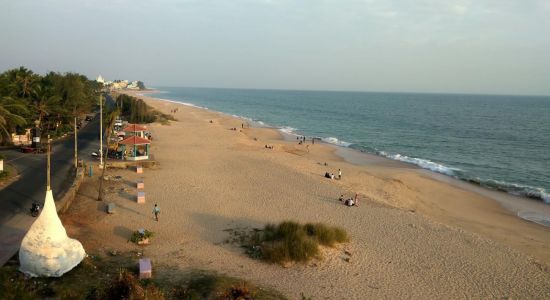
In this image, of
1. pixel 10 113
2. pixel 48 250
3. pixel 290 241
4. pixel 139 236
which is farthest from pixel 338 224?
pixel 10 113

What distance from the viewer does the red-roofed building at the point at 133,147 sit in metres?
25.8

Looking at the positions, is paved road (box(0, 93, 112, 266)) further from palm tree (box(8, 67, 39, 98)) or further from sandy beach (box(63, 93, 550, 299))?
palm tree (box(8, 67, 39, 98))

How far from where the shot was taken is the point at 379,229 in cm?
1758

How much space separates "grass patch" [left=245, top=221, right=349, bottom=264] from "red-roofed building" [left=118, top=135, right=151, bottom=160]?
13322 mm

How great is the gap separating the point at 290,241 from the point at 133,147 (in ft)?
55.8

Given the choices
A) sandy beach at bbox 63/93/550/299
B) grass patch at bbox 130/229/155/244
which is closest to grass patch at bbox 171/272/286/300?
sandy beach at bbox 63/93/550/299

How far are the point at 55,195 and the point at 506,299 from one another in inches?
705

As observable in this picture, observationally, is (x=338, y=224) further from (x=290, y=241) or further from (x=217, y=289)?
(x=217, y=289)

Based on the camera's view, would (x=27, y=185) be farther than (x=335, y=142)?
No

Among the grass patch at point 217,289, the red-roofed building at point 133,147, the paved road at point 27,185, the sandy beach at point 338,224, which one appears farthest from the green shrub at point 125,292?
the red-roofed building at point 133,147

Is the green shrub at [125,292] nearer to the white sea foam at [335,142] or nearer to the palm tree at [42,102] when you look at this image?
the palm tree at [42,102]

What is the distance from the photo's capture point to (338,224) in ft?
59.1

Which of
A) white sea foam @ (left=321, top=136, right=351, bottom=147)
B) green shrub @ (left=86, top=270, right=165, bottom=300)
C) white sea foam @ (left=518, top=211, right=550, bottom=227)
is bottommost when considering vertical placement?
white sea foam @ (left=518, top=211, right=550, bottom=227)

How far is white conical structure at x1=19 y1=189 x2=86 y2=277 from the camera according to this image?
10883 millimetres
